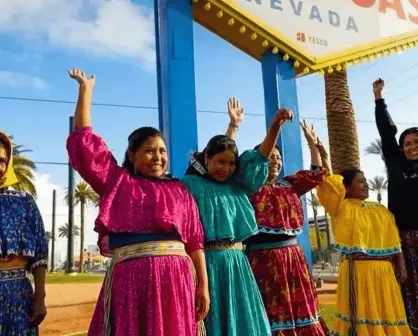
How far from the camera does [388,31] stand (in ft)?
17.8

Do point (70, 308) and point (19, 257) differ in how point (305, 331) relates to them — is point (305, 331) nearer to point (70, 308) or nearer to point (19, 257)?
point (19, 257)

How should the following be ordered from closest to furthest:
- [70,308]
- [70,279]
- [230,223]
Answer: [230,223], [70,308], [70,279]

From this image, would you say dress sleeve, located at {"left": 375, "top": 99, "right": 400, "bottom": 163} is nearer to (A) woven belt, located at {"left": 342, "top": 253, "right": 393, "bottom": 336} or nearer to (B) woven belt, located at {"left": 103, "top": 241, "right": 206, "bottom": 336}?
(A) woven belt, located at {"left": 342, "top": 253, "right": 393, "bottom": 336}

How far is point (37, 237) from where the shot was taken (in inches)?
107

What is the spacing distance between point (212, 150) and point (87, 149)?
0.84 m

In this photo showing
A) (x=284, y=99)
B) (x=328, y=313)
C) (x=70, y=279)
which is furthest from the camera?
(x=70, y=279)

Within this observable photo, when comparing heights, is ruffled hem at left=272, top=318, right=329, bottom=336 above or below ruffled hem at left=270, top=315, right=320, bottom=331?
below

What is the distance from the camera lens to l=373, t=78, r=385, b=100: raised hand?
13.3ft

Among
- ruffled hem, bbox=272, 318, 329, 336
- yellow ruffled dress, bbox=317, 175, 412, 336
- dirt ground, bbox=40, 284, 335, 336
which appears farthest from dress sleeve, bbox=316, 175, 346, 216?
dirt ground, bbox=40, 284, 335, 336

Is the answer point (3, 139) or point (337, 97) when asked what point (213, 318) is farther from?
point (337, 97)

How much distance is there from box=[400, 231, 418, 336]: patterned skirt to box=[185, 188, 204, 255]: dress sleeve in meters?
1.88

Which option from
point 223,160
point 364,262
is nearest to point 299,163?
point 364,262

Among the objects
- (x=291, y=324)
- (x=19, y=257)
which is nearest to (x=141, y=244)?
(x=19, y=257)

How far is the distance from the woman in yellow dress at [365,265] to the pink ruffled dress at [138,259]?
162 cm
